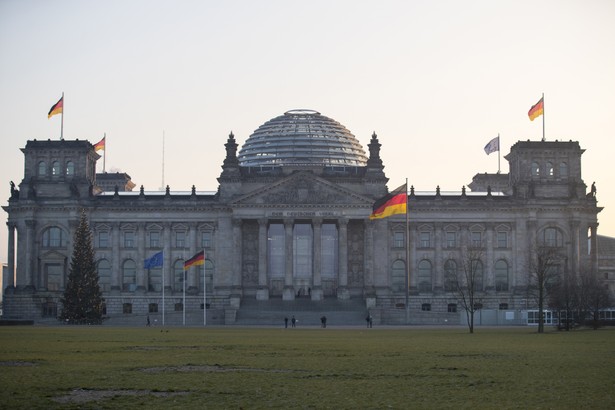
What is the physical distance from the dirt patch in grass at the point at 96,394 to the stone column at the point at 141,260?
102922 millimetres

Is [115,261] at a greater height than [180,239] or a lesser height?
lesser

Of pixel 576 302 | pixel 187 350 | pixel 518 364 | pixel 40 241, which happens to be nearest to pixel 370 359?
pixel 518 364

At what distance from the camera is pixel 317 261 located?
128250 mm

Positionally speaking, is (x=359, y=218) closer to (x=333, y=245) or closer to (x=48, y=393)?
(x=333, y=245)

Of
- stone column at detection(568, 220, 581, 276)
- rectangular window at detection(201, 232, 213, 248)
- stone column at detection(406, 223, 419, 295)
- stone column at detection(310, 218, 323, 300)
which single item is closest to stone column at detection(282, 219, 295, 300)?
stone column at detection(310, 218, 323, 300)

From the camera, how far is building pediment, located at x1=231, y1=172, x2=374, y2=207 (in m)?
129

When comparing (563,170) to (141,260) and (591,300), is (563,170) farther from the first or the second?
(141,260)

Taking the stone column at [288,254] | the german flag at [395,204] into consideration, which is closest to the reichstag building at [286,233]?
the stone column at [288,254]

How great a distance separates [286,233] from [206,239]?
37.4ft

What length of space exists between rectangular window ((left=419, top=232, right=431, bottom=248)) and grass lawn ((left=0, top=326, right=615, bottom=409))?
7947cm

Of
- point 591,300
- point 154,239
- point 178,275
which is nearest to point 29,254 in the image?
point 154,239

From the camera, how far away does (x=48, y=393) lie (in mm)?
30500

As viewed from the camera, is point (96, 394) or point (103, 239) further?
point (103, 239)

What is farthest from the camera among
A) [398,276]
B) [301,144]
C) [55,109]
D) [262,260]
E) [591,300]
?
[301,144]
